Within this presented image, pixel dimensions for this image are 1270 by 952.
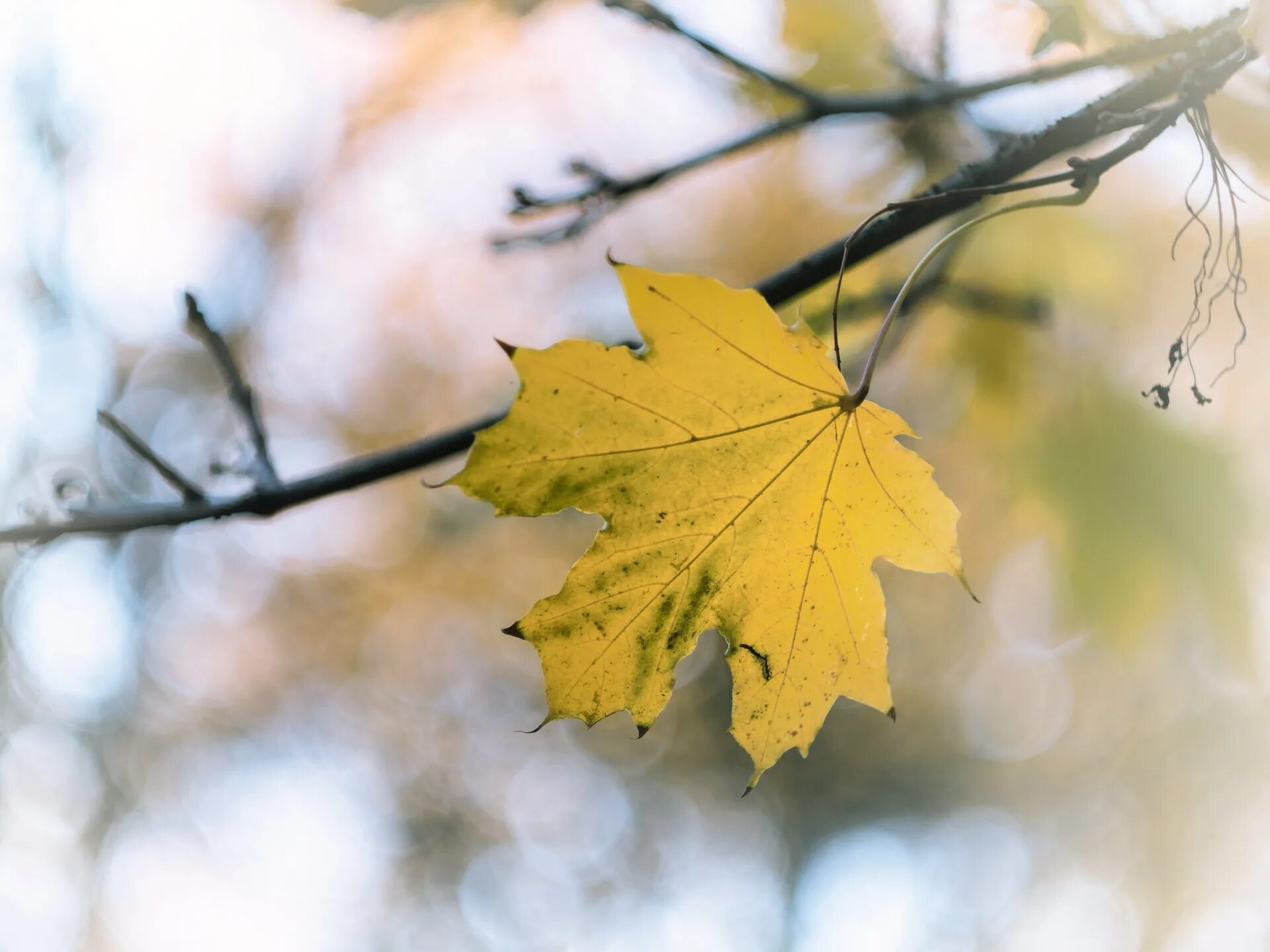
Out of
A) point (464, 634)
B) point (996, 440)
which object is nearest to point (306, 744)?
point (464, 634)

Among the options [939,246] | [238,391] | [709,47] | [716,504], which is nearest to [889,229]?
[939,246]

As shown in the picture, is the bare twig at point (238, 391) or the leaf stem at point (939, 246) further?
the bare twig at point (238, 391)

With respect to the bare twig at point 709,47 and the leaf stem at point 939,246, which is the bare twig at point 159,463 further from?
the bare twig at point 709,47

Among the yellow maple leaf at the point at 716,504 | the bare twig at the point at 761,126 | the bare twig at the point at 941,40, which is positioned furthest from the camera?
the bare twig at the point at 941,40

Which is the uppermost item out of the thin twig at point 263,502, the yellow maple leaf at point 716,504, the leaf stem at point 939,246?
the leaf stem at point 939,246

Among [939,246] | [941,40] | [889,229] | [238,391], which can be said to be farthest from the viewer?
[941,40]

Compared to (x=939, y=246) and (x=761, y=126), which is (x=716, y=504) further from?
(x=761, y=126)

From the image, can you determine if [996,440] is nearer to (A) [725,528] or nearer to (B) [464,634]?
(A) [725,528]

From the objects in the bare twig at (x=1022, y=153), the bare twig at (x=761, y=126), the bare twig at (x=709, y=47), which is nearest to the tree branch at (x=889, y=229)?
the bare twig at (x=1022, y=153)
